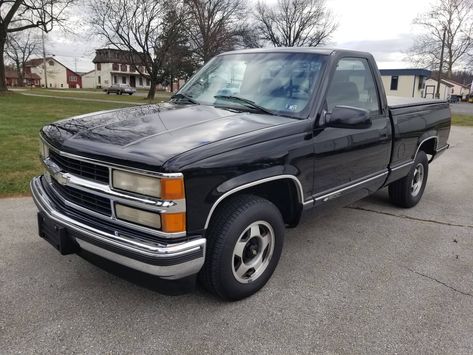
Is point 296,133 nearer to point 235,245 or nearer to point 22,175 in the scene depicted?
point 235,245

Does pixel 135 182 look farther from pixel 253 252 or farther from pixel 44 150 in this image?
pixel 44 150

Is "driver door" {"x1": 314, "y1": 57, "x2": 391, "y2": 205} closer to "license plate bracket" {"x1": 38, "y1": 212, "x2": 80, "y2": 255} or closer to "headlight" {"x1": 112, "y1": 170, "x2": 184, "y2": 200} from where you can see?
"headlight" {"x1": 112, "y1": 170, "x2": 184, "y2": 200}

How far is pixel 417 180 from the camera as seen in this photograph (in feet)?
18.1

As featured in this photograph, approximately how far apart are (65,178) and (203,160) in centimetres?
106

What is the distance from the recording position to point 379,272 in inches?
142

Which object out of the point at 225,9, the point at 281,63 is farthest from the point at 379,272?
the point at 225,9

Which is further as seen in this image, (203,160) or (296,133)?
(296,133)

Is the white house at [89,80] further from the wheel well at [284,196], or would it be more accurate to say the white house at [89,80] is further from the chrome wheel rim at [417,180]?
the wheel well at [284,196]

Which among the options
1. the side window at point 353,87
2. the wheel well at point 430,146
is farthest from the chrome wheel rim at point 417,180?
the side window at point 353,87

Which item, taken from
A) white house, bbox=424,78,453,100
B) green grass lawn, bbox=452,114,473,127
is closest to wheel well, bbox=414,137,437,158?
green grass lawn, bbox=452,114,473,127

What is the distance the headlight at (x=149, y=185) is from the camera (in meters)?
2.35

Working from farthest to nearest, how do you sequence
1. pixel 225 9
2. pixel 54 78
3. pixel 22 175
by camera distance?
pixel 54 78, pixel 225 9, pixel 22 175

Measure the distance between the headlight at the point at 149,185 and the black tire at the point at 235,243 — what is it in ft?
1.52

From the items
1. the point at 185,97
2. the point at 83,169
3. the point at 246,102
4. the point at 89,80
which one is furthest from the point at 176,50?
the point at 89,80
